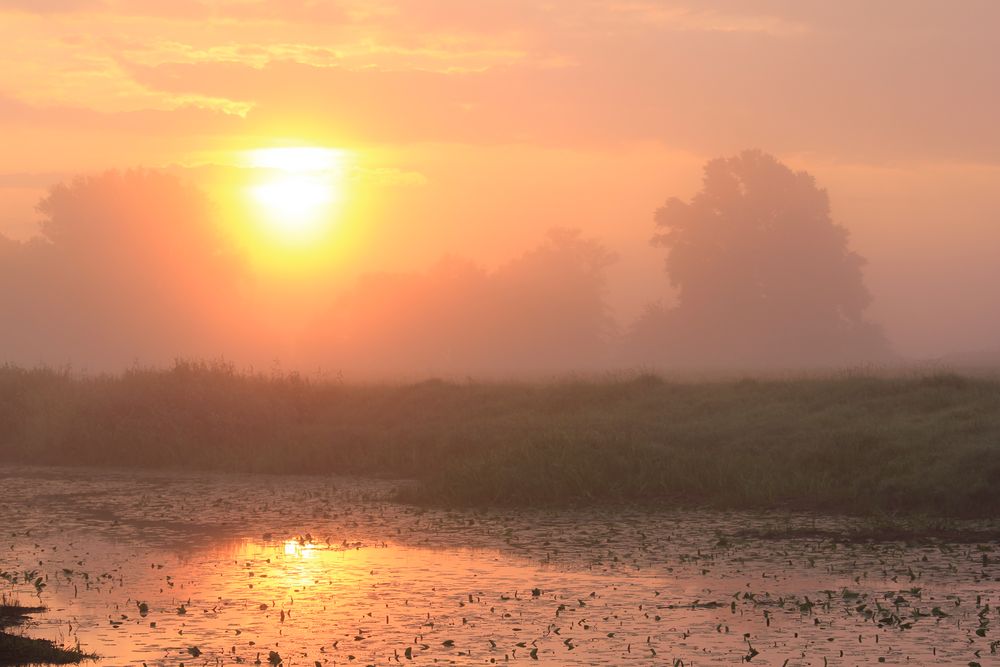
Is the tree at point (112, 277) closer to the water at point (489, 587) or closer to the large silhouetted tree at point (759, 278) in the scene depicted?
the large silhouetted tree at point (759, 278)

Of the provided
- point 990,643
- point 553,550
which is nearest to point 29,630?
point 553,550

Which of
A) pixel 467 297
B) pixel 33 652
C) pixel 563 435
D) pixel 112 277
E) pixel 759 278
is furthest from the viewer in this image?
pixel 467 297

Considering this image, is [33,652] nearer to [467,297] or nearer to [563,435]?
[563,435]

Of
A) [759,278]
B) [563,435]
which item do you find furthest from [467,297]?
[563,435]

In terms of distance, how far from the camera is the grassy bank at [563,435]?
27.7 metres

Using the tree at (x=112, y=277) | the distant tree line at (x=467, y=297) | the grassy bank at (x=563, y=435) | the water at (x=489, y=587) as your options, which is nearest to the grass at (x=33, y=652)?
the water at (x=489, y=587)

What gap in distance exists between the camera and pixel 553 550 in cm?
2175

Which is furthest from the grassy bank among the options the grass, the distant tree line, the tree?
the tree

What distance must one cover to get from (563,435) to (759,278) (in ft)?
240

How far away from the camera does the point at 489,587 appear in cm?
1839

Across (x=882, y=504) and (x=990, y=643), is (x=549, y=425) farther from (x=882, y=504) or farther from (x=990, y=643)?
(x=990, y=643)

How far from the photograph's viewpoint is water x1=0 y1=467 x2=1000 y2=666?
48.0 ft

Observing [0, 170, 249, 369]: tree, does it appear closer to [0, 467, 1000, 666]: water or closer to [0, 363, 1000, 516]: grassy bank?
[0, 363, 1000, 516]: grassy bank

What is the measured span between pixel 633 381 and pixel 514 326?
75.3 m
